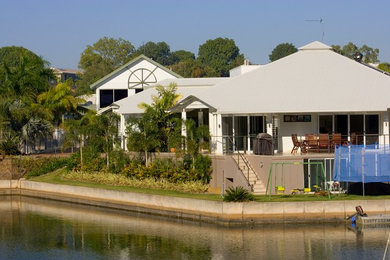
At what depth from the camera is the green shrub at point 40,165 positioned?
5666 centimetres

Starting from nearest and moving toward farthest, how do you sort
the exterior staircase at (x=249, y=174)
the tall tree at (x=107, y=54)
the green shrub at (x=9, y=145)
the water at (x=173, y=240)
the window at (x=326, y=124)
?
the water at (x=173, y=240)
the exterior staircase at (x=249, y=174)
the window at (x=326, y=124)
the green shrub at (x=9, y=145)
the tall tree at (x=107, y=54)

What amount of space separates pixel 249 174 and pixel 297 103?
5.50 m

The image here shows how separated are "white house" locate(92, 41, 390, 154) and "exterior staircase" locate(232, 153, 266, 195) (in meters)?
1.64

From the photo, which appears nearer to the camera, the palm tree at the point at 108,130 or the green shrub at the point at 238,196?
the green shrub at the point at 238,196

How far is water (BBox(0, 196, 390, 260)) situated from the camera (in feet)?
111

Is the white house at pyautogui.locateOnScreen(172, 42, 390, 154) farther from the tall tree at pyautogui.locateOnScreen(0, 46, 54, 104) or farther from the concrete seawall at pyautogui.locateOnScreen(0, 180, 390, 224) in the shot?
the tall tree at pyautogui.locateOnScreen(0, 46, 54, 104)

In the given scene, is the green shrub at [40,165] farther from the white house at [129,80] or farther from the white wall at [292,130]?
the white wall at [292,130]

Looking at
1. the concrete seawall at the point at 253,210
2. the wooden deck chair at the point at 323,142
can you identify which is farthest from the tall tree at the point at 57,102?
the wooden deck chair at the point at 323,142

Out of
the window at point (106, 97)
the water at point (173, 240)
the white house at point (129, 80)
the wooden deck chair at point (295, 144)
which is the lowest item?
the water at point (173, 240)

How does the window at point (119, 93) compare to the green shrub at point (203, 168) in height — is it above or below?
above

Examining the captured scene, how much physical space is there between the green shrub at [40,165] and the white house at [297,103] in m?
12.0

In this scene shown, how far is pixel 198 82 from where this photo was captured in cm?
5822

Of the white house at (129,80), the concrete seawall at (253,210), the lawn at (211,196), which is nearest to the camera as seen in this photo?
the concrete seawall at (253,210)

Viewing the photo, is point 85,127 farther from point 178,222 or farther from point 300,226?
point 300,226
